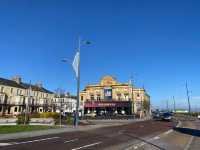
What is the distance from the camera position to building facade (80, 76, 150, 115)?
8650 cm

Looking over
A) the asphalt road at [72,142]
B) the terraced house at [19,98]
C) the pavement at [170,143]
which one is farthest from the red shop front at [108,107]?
the asphalt road at [72,142]

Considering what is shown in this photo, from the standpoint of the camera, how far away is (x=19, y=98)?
7994 centimetres

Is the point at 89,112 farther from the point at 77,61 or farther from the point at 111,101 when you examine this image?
the point at 77,61

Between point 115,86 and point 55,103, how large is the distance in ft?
77.4

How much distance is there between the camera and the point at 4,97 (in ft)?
243

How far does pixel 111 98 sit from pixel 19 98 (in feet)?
98.5

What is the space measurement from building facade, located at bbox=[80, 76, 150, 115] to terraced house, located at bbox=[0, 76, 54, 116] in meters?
14.2

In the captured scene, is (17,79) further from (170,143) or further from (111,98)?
(170,143)

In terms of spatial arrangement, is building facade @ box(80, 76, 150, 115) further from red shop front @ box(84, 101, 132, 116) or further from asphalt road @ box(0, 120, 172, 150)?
asphalt road @ box(0, 120, 172, 150)

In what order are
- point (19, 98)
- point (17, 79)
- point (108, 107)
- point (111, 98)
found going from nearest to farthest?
point (19, 98) → point (17, 79) → point (108, 107) → point (111, 98)

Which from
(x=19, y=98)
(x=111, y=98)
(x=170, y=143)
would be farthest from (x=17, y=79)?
(x=170, y=143)

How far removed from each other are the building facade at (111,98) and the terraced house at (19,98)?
46.7 ft

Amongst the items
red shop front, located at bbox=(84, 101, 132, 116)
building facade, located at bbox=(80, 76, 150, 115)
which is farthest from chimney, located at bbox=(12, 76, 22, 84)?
red shop front, located at bbox=(84, 101, 132, 116)

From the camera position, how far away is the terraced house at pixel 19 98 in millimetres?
75000
